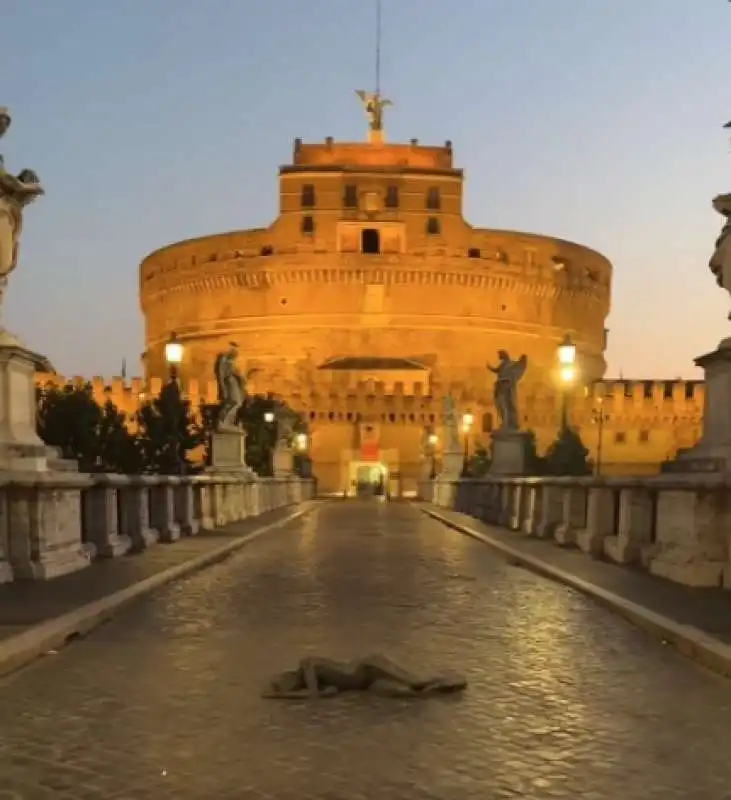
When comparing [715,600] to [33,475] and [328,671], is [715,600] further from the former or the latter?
[33,475]

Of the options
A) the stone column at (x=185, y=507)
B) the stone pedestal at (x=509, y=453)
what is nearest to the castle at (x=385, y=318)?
the stone pedestal at (x=509, y=453)

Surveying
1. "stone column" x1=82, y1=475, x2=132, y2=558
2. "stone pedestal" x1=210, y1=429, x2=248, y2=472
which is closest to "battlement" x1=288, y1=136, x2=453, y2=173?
"stone pedestal" x1=210, y1=429, x2=248, y2=472

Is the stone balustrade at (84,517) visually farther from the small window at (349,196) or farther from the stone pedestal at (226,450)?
the small window at (349,196)

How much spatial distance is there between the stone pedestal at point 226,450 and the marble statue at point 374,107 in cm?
6644

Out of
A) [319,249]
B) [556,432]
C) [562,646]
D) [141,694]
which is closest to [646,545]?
[562,646]

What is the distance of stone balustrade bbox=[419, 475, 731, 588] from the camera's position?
8570 millimetres

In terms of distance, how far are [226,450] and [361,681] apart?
800 inches

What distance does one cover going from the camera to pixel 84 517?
1131 cm

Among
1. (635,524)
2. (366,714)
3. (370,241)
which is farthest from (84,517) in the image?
(370,241)

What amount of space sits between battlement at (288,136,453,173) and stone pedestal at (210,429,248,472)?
199ft

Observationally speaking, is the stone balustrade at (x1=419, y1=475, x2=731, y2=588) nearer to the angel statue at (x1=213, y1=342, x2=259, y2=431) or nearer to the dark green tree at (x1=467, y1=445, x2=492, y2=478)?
the angel statue at (x1=213, y1=342, x2=259, y2=431)

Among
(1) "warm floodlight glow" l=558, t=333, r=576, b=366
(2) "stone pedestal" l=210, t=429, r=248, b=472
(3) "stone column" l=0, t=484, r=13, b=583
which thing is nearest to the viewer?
(3) "stone column" l=0, t=484, r=13, b=583

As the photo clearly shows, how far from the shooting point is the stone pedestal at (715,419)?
345 inches

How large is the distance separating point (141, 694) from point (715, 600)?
453 cm
